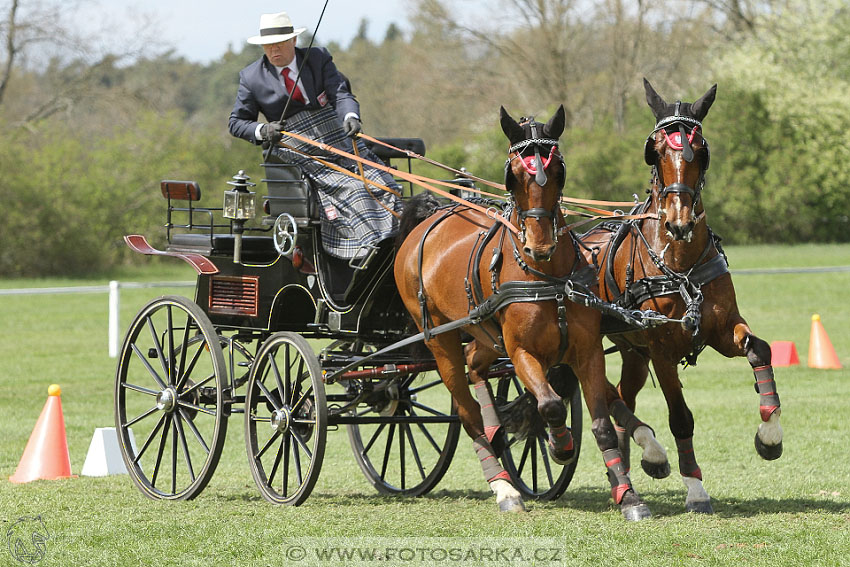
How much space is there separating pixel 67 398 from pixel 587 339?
867 centimetres

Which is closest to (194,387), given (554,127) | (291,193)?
(291,193)

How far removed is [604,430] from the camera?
18.8ft

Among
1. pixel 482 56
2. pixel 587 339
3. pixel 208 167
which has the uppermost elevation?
pixel 482 56

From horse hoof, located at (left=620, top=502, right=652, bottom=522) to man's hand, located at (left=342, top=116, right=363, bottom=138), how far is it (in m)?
2.95

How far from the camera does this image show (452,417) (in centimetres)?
714

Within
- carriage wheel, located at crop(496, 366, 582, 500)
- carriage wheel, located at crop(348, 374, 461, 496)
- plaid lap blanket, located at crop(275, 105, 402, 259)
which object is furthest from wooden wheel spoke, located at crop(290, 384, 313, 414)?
carriage wheel, located at crop(496, 366, 582, 500)

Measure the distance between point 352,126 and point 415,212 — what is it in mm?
713

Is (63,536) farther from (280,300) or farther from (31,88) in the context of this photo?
(31,88)

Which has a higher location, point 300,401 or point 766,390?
point 766,390

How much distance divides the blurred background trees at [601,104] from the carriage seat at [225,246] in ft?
84.3

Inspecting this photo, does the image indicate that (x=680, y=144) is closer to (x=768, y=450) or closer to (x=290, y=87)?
(x=768, y=450)

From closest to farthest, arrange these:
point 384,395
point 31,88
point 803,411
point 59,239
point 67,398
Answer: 1. point 384,395
2. point 803,411
3. point 67,398
4. point 59,239
5. point 31,88

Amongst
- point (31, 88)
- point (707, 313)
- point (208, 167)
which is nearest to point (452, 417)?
point (707, 313)

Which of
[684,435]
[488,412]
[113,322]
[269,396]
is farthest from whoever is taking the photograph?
[113,322]
